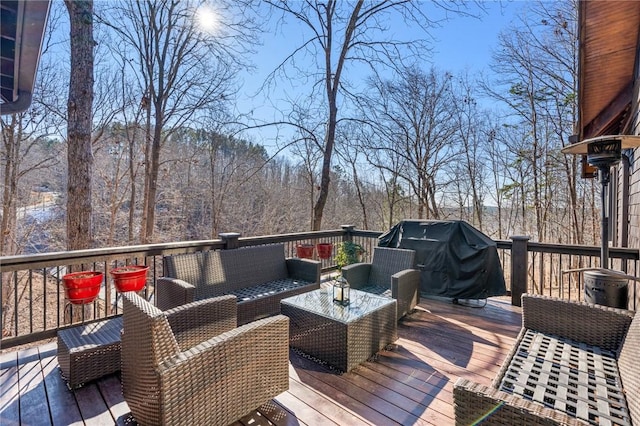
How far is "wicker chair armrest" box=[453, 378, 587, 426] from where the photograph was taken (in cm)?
119

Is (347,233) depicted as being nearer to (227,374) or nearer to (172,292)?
(172,292)

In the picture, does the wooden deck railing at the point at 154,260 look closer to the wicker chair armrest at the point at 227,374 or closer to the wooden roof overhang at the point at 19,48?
the wooden roof overhang at the point at 19,48

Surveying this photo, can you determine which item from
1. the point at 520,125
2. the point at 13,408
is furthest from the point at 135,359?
the point at 520,125

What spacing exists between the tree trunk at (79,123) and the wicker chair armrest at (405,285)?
13.8 feet

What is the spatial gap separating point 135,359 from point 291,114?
7683 mm

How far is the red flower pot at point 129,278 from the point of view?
10.00 ft

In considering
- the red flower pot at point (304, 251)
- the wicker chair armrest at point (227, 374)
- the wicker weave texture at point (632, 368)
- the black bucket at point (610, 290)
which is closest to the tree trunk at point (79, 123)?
the red flower pot at point (304, 251)

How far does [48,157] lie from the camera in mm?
9062

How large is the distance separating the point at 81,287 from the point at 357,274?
9.28 feet

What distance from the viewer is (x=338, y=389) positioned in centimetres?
237

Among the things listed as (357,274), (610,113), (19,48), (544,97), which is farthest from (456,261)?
(544,97)

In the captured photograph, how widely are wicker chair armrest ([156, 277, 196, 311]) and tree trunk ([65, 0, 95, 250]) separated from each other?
6.92ft

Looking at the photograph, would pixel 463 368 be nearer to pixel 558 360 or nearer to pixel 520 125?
pixel 558 360

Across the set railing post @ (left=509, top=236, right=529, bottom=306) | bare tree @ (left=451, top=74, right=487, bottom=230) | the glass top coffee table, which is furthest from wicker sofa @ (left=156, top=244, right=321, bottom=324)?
bare tree @ (left=451, top=74, right=487, bottom=230)
